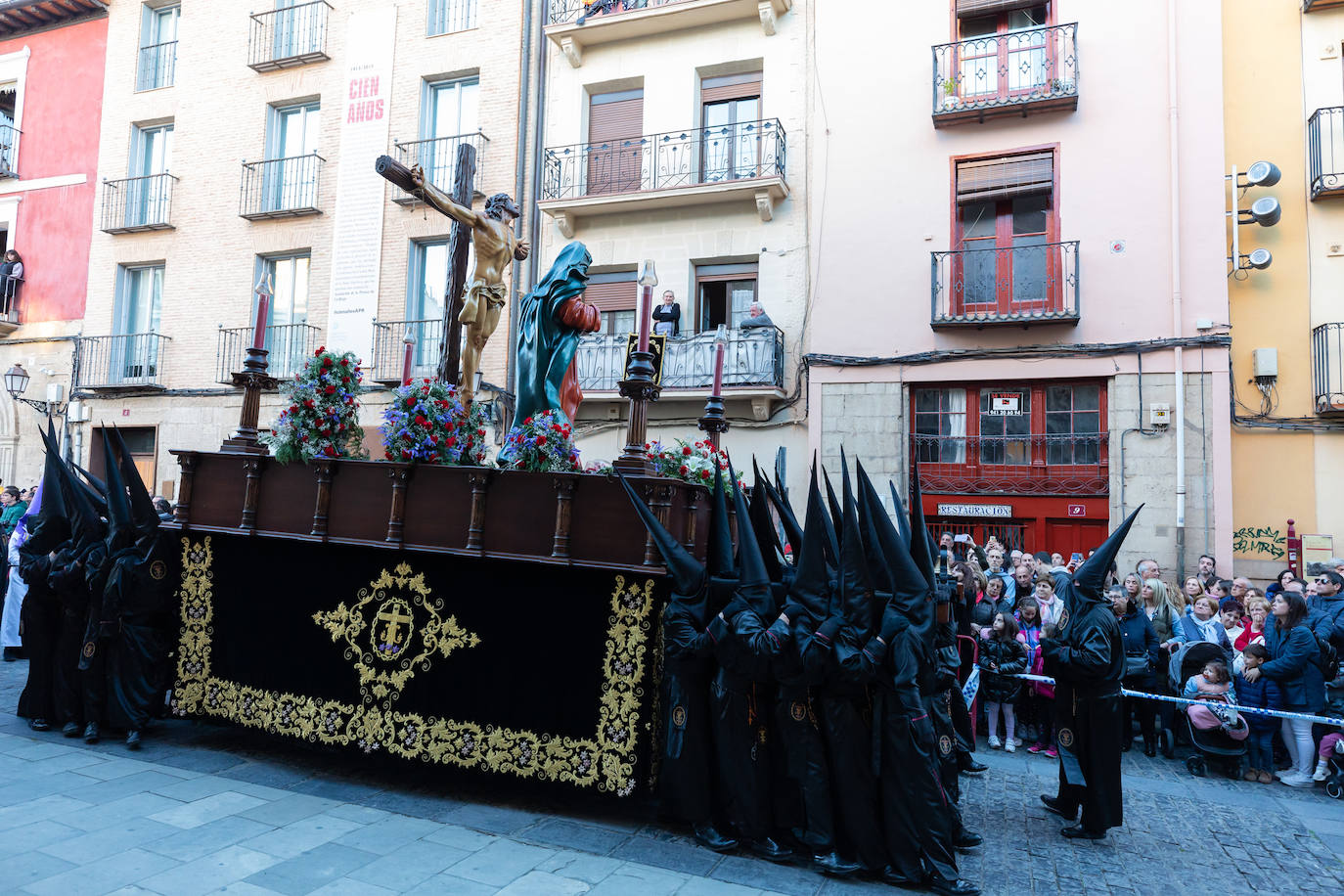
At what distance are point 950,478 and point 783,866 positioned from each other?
9.57 m

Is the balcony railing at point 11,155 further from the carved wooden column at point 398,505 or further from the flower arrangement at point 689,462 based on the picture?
the flower arrangement at point 689,462

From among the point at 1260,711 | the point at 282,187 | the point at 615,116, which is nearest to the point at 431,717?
the point at 1260,711

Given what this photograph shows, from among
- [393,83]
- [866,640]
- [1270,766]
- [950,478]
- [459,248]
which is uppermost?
[393,83]

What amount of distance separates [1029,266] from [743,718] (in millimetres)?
10615

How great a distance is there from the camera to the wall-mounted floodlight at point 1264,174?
12297 millimetres

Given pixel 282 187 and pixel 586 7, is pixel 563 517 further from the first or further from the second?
pixel 282 187

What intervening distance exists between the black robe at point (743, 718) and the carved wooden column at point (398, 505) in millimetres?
2341

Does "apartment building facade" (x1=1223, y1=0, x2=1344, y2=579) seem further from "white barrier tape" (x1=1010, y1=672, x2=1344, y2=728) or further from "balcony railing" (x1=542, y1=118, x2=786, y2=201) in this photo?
"balcony railing" (x1=542, y1=118, x2=786, y2=201)

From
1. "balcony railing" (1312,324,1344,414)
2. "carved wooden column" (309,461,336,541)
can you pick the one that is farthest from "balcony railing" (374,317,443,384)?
"balcony railing" (1312,324,1344,414)

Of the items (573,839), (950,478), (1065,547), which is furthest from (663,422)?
(573,839)

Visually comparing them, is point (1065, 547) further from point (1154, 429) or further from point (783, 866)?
point (783, 866)

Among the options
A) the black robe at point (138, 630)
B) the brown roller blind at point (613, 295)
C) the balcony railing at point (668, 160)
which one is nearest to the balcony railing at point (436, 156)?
the balcony railing at point (668, 160)

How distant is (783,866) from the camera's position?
17.2 ft

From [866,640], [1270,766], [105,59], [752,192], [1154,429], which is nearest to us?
[866,640]
